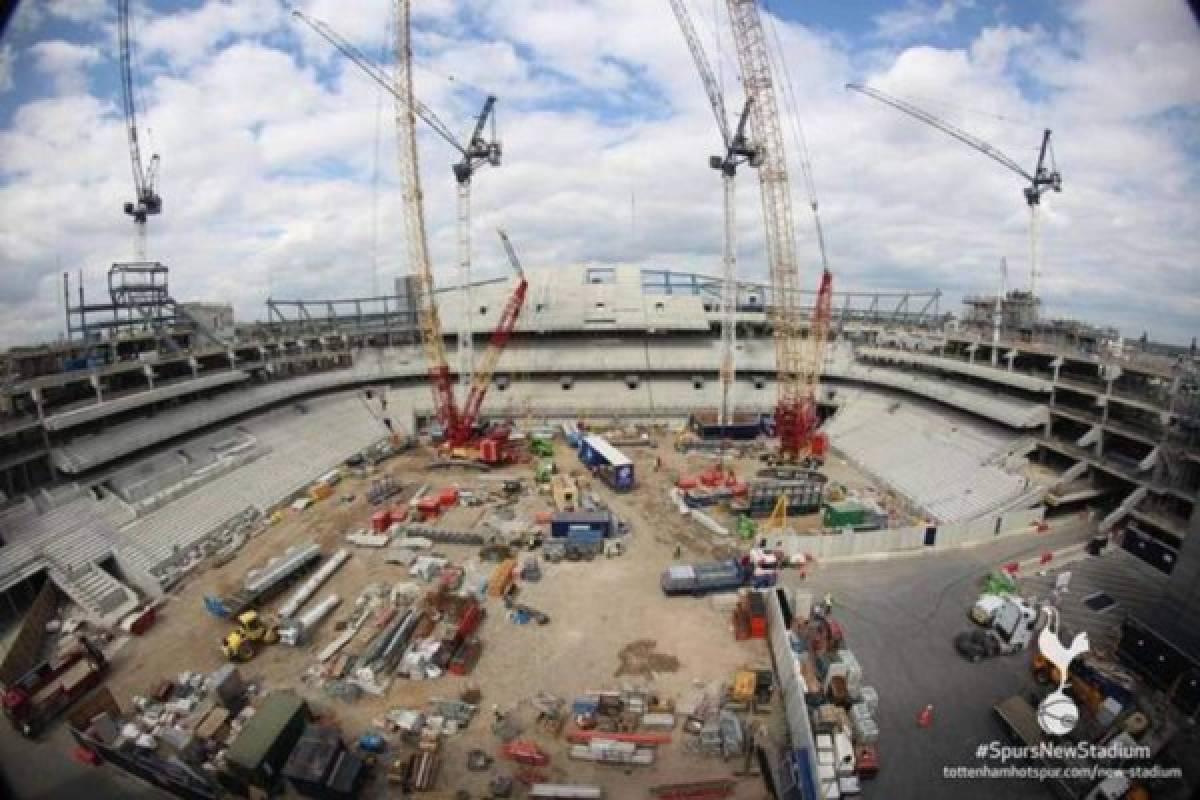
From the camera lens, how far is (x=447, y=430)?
176 feet

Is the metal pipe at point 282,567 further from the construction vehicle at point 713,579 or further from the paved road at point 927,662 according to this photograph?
the paved road at point 927,662

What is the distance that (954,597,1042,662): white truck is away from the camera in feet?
77.6

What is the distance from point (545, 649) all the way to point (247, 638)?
497 inches

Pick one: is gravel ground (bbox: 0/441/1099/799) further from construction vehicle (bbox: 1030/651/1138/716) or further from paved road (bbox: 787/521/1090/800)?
construction vehicle (bbox: 1030/651/1138/716)

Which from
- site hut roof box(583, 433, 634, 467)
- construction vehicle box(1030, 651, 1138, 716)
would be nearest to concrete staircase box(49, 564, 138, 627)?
site hut roof box(583, 433, 634, 467)

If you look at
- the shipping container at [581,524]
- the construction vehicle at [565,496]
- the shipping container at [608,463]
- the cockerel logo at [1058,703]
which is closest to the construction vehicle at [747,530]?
the shipping container at [581,524]

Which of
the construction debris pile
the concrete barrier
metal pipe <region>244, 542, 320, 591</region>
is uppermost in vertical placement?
the concrete barrier

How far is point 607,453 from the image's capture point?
1832 inches

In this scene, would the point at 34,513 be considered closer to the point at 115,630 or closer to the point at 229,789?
the point at 115,630

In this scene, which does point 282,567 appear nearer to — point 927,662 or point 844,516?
point 927,662

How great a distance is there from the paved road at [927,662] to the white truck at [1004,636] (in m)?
0.38

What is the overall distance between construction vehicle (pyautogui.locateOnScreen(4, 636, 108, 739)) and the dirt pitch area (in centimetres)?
106

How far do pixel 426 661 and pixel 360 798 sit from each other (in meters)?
5.77

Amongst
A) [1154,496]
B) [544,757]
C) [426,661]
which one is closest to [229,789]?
[426,661]
